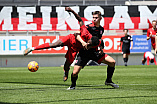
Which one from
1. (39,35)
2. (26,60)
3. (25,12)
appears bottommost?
(26,60)

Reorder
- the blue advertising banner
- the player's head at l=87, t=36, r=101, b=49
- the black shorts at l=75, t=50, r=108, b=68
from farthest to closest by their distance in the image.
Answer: the blue advertising banner → the black shorts at l=75, t=50, r=108, b=68 → the player's head at l=87, t=36, r=101, b=49

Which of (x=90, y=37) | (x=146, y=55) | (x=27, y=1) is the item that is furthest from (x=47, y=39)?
(x=90, y=37)

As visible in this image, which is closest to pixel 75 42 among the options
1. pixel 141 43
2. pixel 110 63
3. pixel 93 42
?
pixel 110 63

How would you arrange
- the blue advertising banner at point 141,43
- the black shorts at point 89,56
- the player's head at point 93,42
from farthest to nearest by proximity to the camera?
the blue advertising banner at point 141,43, the black shorts at point 89,56, the player's head at point 93,42

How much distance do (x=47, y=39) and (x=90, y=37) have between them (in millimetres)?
17342

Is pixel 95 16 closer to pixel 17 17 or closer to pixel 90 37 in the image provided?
pixel 90 37

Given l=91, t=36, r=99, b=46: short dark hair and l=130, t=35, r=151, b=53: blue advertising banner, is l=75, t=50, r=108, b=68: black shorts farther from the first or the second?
l=130, t=35, r=151, b=53: blue advertising banner

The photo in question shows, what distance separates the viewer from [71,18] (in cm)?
2689

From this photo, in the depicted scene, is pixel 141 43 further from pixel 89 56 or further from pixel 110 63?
pixel 89 56

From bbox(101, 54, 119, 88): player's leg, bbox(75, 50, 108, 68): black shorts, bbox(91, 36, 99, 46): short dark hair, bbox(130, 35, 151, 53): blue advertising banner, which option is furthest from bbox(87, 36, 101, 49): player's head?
bbox(130, 35, 151, 53): blue advertising banner

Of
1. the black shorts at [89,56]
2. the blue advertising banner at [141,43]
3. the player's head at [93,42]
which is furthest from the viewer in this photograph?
the blue advertising banner at [141,43]

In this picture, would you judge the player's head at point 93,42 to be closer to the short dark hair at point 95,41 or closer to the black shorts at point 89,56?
the short dark hair at point 95,41

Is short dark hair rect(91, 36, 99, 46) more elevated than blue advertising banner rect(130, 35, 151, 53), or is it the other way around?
short dark hair rect(91, 36, 99, 46)

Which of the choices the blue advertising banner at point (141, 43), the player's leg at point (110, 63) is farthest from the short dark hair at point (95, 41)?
the blue advertising banner at point (141, 43)
